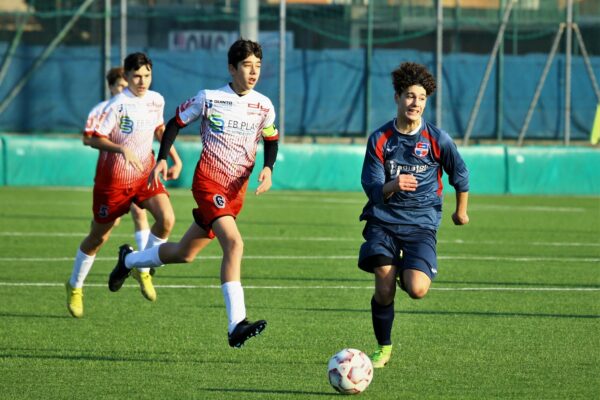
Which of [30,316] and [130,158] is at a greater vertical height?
[130,158]

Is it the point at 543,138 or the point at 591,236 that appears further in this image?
the point at 543,138

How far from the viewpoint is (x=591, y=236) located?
18328mm

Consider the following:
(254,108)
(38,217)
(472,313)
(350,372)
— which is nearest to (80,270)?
(254,108)

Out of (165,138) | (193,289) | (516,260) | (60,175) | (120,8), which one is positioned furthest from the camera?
(120,8)

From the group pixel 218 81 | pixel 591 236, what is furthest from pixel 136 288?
pixel 218 81

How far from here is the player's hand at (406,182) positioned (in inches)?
298

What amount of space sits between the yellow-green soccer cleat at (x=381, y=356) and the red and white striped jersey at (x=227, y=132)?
165cm

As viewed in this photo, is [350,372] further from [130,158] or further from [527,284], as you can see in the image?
[527,284]

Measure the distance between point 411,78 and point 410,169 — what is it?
0.59m

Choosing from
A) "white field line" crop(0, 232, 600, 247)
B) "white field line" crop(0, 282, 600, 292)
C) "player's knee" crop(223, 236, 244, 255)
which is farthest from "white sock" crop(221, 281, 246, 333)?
"white field line" crop(0, 232, 600, 247)

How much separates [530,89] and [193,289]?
20419mm

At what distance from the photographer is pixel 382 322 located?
8.06 metres

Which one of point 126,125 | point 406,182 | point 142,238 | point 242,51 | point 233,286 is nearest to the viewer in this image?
point 406,182

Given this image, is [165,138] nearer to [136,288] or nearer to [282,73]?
[136,288]
